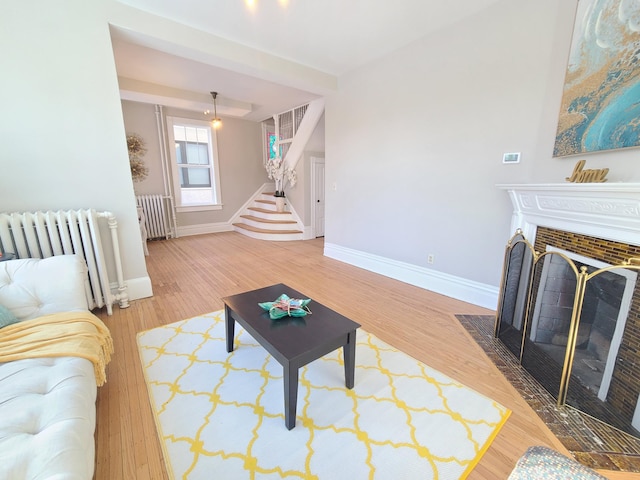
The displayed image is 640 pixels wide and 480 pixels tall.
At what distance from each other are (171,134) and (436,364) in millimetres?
6314

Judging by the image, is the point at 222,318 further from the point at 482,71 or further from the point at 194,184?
the point at 194,184

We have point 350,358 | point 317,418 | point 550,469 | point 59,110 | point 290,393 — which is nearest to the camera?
point 550,469

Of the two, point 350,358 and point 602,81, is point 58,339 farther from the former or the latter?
point 602,81

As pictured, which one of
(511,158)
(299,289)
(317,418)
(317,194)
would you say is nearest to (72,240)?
(299,289)

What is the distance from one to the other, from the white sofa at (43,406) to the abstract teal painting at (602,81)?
3091 millimetres

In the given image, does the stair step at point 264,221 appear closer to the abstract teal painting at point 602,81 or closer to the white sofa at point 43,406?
the white sofa at point 43,406

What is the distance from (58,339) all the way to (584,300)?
2.89m

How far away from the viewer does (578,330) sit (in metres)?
1.57

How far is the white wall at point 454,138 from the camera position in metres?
2.21

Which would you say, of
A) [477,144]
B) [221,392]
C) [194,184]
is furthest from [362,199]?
[194,184]

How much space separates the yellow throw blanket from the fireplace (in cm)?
269

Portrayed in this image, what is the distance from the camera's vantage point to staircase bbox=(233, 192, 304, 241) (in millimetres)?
5918

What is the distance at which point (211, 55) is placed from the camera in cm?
288

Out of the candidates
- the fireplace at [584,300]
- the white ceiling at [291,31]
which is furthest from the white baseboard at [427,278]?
the white ceiling at [291,31]
